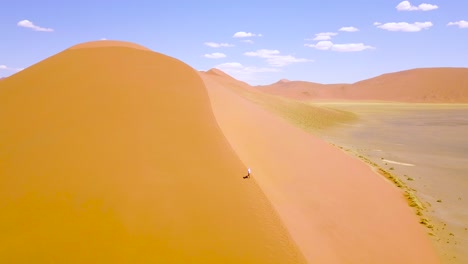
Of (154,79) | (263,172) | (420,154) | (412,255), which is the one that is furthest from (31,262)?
(420,154)

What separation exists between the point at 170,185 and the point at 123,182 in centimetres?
80

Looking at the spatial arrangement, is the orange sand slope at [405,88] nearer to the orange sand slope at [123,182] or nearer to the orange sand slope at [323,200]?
the orange sand slope at [323,200]

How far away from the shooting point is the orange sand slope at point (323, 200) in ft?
24.0

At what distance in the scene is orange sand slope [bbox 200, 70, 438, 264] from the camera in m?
7.31

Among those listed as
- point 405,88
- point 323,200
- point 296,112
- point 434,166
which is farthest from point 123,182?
point 405,88

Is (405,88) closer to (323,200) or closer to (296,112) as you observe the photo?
(296,112)

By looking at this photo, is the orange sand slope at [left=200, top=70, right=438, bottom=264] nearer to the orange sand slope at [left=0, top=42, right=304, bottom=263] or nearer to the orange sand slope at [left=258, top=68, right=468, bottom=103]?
the orange sand slope at [left=0, top=42, right=304, bottom=263]

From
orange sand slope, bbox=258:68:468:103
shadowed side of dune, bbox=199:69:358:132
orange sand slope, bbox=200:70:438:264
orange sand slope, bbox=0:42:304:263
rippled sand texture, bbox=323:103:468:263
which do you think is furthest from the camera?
orange sand slope, bbox=258:68:468:103

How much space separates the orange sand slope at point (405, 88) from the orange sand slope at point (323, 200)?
10203cm

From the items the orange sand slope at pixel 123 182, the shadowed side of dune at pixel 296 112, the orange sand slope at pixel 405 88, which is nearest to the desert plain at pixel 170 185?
the orange sand slope at pixel 123 182

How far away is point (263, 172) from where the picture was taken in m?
8.38

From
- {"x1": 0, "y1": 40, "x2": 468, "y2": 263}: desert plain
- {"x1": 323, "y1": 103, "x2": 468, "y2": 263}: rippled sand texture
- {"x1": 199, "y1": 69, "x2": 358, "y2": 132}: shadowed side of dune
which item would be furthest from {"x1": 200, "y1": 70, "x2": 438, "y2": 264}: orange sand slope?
{"x1": 199, "y1": 69, "x2": 358, "y2": 132}: shadowed side of dune

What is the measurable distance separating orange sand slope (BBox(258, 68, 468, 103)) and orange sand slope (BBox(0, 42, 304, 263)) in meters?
107

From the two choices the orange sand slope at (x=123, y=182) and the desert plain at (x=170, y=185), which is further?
the desert plain at (x=170, y=185)
